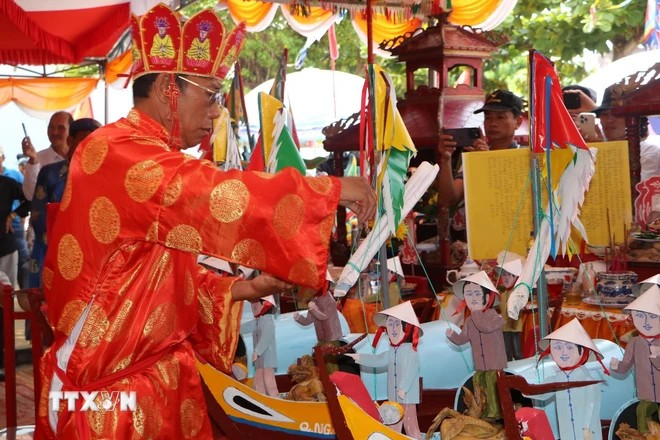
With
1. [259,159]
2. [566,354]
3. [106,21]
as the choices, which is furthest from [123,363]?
[106,21]

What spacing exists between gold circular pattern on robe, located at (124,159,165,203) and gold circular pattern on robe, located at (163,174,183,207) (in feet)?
0.07

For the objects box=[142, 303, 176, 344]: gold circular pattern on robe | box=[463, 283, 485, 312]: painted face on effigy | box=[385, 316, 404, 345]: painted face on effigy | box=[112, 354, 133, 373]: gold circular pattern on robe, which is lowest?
box=[385, 316, 404, 345]: painted face on effigy

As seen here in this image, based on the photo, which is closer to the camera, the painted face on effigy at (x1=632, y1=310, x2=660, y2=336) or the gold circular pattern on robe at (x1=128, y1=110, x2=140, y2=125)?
the gold circular pattern on robe at (x1=128, y1=110, x2=140, y2=125)

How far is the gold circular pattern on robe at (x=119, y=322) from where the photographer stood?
1817 millimetres

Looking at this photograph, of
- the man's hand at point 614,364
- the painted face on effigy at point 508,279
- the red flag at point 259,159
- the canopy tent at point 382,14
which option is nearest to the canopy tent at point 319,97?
the canopy tent at point 382,14

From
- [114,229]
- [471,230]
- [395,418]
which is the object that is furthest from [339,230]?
[114,229]

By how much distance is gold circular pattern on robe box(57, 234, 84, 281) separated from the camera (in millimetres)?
1835

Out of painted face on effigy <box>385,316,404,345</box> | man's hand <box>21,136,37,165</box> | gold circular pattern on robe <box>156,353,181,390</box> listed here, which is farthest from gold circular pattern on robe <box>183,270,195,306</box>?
man's hand <box>21,136,37,165</box>

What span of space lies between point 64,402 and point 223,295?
430 millimetres

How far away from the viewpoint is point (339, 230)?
5184 millimetres

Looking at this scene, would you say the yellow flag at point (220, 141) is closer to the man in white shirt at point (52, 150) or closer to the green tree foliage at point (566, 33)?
the man in white shirt at point (52, 150)

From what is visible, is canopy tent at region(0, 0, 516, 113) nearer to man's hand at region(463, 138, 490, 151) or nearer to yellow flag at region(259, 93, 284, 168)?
man's hand at region(463, 138, 490, 151)

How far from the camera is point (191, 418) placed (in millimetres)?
1982

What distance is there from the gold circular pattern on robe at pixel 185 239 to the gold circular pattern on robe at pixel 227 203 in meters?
0.06
